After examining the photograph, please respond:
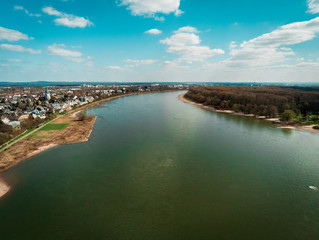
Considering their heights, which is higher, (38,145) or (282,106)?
(282,106)

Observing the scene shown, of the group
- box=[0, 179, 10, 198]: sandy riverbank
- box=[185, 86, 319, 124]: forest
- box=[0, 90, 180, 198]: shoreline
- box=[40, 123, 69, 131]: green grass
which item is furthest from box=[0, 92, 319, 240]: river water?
box=[185, 86, 319, 124]: forest

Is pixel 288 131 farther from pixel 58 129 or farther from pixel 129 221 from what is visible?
pixel 58 129

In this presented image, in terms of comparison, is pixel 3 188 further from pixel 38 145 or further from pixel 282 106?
pixel 282 106

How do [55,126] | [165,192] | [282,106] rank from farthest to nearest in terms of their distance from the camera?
1. [282,106]
2. [55,126]
3. [165,192]

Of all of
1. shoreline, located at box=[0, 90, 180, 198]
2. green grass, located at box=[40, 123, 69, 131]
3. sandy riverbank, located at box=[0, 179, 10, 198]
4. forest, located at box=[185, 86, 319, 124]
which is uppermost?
forest, located at box=[185, 86, 319, 124]

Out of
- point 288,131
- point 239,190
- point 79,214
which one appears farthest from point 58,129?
point 288,131

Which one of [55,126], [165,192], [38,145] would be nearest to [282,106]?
[165,192]

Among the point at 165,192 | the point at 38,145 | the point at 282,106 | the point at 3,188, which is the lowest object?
the point at 3,188

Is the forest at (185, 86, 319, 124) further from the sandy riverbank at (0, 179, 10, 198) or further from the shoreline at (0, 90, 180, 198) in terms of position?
the sandy riverbank at (0, 179, 10, 198)
